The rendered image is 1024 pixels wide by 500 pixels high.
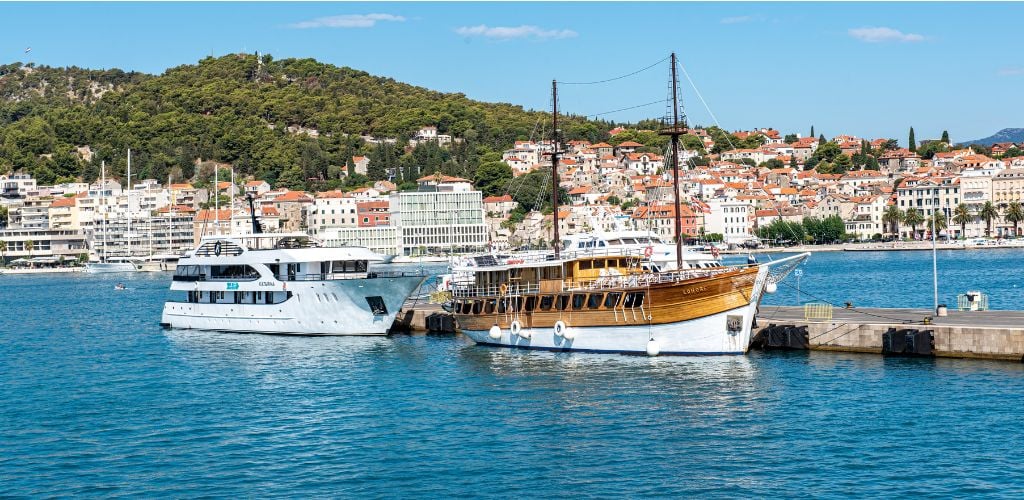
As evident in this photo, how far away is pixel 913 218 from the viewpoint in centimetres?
14012

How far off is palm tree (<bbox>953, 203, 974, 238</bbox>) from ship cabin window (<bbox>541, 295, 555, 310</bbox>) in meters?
114

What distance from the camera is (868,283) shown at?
236ft

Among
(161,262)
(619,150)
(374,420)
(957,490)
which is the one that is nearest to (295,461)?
(374,420)

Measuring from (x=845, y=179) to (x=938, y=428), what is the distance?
151378mm

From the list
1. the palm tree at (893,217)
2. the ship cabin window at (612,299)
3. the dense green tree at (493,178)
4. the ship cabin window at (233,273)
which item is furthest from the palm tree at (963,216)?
the ship cabin window at (612,299)

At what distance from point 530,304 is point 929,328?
1223 cm

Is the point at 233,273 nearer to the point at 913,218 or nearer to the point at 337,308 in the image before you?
the point at 337,308

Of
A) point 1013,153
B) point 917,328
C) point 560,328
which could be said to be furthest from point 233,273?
point 1013,153

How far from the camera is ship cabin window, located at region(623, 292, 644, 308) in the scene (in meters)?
34.3

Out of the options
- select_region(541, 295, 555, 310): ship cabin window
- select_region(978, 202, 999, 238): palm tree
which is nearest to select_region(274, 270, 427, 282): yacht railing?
select_region(541, 295, 555, 310): ship cabin window

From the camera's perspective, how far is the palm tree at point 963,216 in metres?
139

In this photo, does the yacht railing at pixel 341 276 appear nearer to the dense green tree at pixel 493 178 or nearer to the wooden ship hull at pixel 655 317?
the wooden ship hull at pixel 655 317

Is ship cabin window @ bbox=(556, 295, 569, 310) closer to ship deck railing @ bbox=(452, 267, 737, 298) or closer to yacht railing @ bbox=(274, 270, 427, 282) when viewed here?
ship deck railing @ bbox=(452, 267, 737, 298)

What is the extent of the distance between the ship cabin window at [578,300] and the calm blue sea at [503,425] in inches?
63.2
